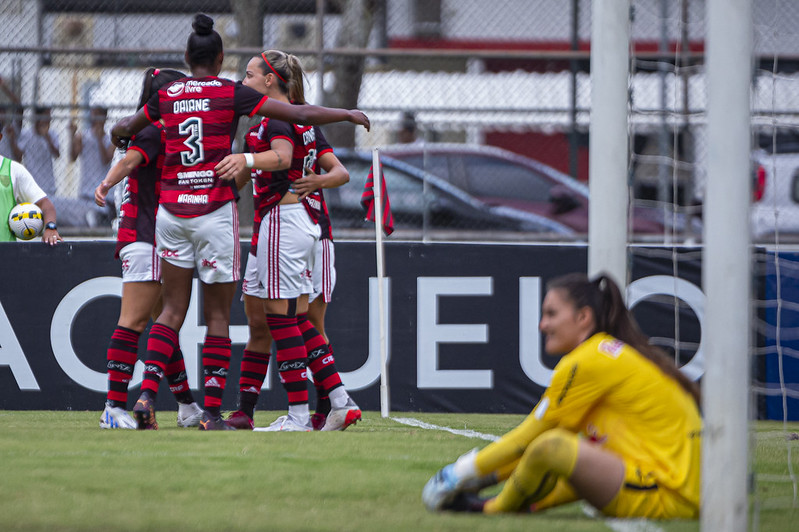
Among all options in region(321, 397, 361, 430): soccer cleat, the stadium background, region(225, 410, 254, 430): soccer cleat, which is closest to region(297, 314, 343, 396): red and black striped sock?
region(321, 397, 361, 430): soccer cleat

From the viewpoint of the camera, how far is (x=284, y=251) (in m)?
6.22

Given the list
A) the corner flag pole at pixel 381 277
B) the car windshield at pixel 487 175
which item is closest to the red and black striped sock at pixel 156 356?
the corner flag pole at pixel 381 277

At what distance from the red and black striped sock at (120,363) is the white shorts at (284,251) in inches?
29.9

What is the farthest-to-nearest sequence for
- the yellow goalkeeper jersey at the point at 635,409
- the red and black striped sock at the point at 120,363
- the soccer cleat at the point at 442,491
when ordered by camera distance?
the red and black striped sock at the point at 120,363 < the soccer cleat at the point at 442,491 < the yellow goalkeeper jersey at the point at 635,409

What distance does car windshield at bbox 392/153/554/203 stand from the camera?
9953mm

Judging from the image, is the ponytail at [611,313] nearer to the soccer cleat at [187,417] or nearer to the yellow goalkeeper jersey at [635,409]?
the yellow goalkeeper jersey at [635,409]

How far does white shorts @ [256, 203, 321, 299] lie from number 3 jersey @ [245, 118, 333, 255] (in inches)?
2.9

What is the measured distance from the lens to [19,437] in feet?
19.2

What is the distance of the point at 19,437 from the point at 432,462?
219cm

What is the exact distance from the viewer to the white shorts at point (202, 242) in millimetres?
5984

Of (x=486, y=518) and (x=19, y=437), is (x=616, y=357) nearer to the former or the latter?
(x=486, y=518)

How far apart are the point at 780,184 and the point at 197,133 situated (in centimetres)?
871

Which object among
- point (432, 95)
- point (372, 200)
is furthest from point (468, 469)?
point (432, 95)

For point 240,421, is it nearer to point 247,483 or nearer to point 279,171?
point 279,171
